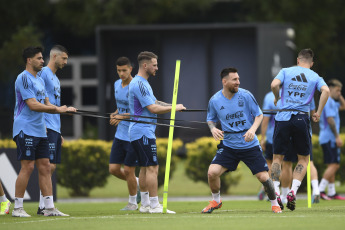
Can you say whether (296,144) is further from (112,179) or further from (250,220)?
(112,179)

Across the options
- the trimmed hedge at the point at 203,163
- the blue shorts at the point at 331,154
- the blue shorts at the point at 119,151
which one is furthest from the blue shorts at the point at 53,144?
the trimmed hedge at the point at 203,163

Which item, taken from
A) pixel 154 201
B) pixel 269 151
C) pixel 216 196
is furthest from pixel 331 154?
pixel 154 201

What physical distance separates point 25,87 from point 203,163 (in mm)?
7215

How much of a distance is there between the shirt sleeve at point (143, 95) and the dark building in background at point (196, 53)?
43.3 feet

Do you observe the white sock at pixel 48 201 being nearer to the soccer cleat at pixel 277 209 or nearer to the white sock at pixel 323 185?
the soccer cleat at pixel 277 209

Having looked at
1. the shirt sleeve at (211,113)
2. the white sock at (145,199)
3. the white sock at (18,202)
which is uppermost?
the shirt sleeve at (211,113)

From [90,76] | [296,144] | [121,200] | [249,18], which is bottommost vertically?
[121,200]

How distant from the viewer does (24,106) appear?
455 inches

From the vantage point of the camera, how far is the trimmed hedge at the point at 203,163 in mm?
17922

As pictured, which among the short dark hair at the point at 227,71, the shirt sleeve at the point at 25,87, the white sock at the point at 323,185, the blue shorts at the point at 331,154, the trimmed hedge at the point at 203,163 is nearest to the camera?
the short dark hair at the point at 227,71

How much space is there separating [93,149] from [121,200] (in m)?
1.68

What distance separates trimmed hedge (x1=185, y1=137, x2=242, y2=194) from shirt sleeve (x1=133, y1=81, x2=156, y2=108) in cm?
634

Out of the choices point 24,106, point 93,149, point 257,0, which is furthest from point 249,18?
point 24,106

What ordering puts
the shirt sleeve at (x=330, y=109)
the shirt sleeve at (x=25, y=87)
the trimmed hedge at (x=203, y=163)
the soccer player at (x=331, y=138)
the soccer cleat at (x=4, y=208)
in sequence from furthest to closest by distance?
1. the trimmed hedge at (x=203, y=163)
2. the soccer player at (x=331, y=138)
3. the shirt sleeve at (x=330, y=109)
4. the soccer cleat at (x=4, y=208)
5. the shirt sleeve at (x=25, y=87)
